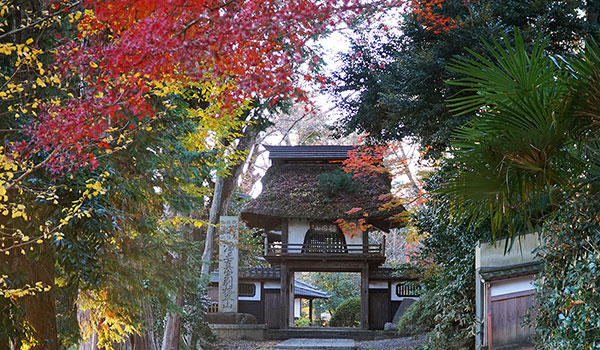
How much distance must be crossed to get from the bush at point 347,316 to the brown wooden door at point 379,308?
12.6 feet

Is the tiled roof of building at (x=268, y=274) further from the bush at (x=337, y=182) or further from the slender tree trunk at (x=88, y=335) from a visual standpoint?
the slender tree trunk at (x=88, y=335)

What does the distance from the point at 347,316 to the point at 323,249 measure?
5434 mm

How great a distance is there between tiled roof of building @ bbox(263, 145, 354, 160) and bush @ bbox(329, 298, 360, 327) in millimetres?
6834

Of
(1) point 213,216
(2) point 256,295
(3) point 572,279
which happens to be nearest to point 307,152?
(2) point 256,295

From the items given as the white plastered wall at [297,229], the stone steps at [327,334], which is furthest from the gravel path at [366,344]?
the white plastered wall at [297,229]

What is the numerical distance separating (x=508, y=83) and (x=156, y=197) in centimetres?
496

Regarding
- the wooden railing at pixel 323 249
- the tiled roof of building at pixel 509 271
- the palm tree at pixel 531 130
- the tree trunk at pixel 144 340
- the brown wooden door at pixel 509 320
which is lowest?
the tree trunk at pixel 144 340

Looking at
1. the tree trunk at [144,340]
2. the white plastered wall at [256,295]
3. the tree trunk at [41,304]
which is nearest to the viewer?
the tree trunk at [41,304]

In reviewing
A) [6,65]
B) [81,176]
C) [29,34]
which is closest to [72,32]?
[29,34]

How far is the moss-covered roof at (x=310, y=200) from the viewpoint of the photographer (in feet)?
Answer: 71.1

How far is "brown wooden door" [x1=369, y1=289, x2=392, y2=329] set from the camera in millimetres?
22000

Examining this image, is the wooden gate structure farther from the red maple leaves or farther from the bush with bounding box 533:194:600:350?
the red maple leaves

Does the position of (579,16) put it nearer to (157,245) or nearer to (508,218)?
(508,218)

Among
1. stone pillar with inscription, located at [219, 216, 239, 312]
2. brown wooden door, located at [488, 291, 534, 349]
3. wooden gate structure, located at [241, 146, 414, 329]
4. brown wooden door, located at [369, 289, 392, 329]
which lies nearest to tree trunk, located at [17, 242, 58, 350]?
brown wooden door, located at [488, 291, 534, 349]
